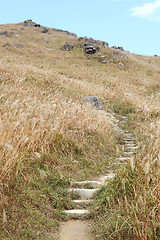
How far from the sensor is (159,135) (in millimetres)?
5246

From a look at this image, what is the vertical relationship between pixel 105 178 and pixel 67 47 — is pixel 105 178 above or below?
below

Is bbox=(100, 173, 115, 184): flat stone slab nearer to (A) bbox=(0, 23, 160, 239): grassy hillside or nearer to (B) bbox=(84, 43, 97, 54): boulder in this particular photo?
(A) bbox=(0, 23, 160, 239): grassy hillside

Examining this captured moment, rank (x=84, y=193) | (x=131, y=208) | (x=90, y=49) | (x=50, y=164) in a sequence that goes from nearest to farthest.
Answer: (x=131, y=208)
(x=84, y=193)
(x=50, y=164)
(x=90, y=49)

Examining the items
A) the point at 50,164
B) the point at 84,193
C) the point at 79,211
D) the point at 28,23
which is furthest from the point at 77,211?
the point at 28,23

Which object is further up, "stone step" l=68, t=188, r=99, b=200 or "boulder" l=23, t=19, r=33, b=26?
"boulder" l=23, t=19, r=33, b=26

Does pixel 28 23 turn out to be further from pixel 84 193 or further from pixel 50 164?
pixel 84 193

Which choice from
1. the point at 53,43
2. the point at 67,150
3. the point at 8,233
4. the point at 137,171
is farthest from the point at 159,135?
the point at 53,43

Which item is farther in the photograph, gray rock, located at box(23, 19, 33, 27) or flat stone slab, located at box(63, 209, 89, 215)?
gray rock, located at box(23, 19, 33, 27)

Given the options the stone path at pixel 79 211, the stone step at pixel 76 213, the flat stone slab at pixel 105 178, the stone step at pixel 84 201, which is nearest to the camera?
the stone path at pixel 79 211

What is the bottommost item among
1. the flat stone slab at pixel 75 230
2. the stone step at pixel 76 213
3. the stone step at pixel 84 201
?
the flat stone slab at pixel 75 230

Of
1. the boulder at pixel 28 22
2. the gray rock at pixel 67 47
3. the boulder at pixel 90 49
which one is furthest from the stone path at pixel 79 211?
the boulder at pixel 28 22

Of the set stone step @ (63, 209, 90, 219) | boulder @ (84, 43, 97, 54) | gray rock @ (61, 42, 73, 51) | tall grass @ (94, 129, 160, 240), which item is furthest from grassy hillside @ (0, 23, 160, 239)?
gray rock @ (61, 42, 73, 51)

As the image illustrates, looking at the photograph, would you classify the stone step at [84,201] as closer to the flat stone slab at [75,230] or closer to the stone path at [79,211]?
the stone path at [79,211]

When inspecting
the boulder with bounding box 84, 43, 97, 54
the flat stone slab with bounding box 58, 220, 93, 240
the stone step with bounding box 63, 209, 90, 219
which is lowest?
the flat stone slab with bounding box 58, 220, 93, 240
